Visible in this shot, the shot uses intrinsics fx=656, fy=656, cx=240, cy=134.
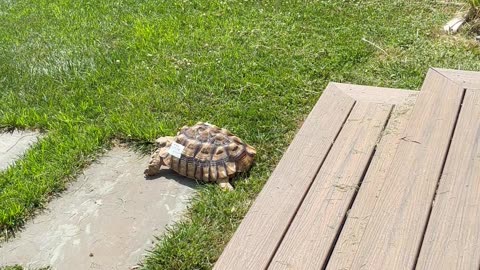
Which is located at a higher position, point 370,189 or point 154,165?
point 370,189

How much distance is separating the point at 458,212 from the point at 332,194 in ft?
1.65

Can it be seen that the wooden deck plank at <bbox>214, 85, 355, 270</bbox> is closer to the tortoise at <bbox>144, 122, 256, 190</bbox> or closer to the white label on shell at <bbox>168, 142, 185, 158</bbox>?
the tortoise at <bbox>144, 122, 256, 190</bbox>

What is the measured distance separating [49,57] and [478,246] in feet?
14.4

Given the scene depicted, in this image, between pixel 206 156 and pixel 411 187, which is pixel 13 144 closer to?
pixel 206 156

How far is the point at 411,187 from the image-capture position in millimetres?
2629

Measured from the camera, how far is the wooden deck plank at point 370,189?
237 centimetres

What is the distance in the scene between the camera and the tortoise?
12.5 feet

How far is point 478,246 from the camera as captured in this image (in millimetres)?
2297

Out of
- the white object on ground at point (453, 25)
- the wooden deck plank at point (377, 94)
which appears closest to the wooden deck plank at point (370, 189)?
the wooden deck plank at point (377, 94)

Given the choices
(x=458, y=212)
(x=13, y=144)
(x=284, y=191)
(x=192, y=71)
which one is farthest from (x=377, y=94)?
(x=13, y=144)

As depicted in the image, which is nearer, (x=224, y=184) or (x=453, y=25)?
(x=224, y=184)

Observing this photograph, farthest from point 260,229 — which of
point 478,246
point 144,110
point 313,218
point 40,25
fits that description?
point 40,25

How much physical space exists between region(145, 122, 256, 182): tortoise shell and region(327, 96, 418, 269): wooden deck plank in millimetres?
989

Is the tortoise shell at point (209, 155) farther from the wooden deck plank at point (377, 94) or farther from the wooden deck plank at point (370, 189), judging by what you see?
the wooden deck plank at point (370, 189)
